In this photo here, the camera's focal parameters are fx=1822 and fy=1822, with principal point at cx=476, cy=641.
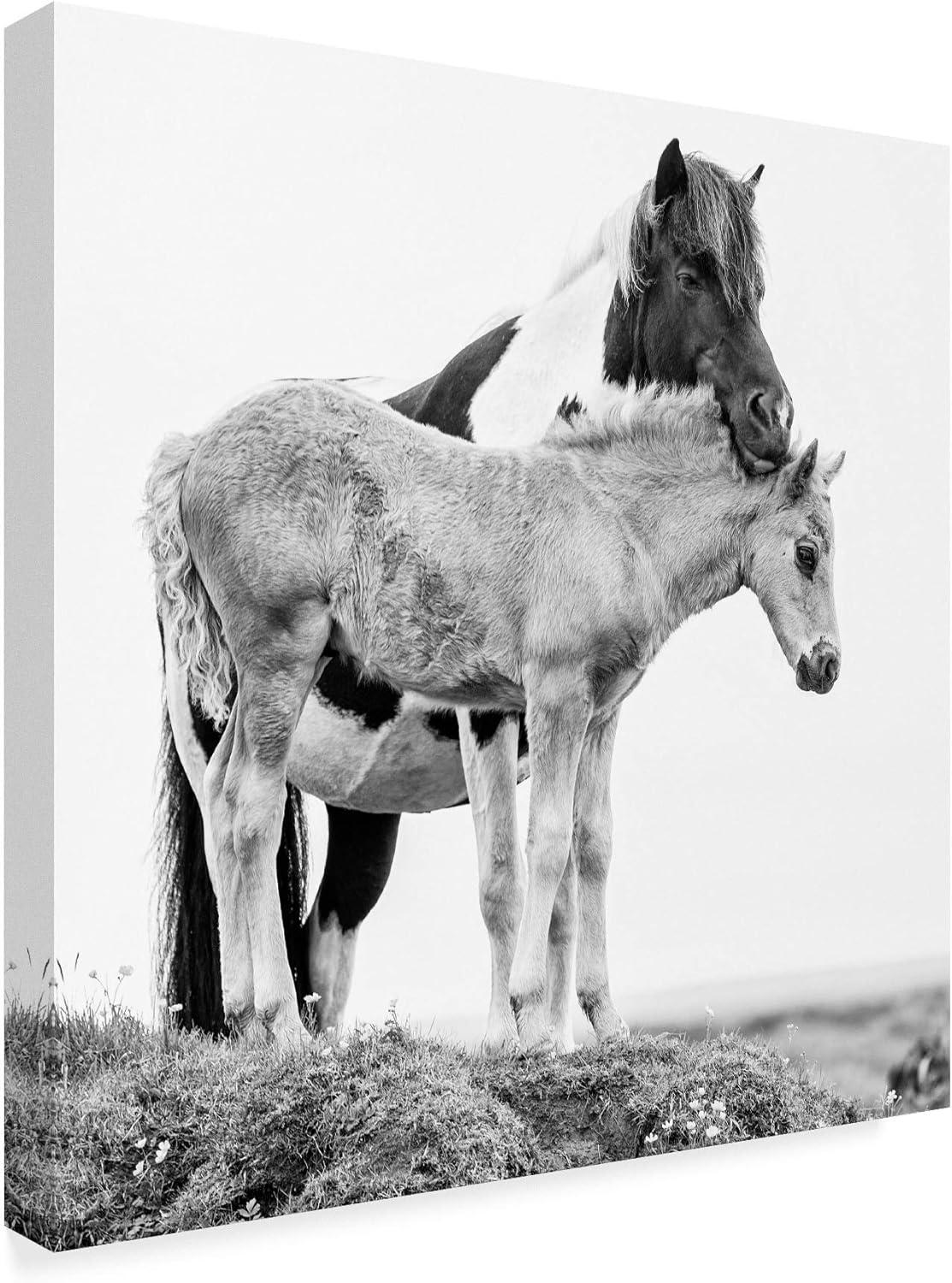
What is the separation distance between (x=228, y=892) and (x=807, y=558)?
1810 mm

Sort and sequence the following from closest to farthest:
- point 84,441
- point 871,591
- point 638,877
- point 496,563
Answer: point 84,441, point 496,563, point 638,877, point 871,591

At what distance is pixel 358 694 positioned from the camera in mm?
4836

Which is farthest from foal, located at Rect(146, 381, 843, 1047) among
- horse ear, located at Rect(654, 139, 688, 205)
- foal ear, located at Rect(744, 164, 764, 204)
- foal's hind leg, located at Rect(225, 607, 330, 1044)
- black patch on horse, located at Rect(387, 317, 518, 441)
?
foal ear, located at Rect(744, 164, 764, 204)

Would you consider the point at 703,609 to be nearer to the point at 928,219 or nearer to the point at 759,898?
the point at 759,898

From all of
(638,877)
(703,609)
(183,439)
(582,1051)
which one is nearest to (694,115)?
(703,609)

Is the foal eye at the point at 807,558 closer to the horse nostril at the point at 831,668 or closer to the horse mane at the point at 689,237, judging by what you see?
the horse nostril at the point at 831,668

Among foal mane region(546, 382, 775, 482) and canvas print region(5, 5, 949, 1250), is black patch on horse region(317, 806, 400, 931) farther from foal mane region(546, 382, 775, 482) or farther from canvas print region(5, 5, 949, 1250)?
foal mane region(546, 382, 775, 482)

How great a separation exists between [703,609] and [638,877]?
0.83 m

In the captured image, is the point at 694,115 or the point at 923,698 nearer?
the point at 694,115

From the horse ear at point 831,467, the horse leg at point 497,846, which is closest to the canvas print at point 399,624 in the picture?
the horse leg at point 497,846

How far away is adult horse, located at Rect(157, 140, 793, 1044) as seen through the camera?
4.82 m

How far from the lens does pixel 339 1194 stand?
14.8ft

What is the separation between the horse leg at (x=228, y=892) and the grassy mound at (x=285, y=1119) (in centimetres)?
11

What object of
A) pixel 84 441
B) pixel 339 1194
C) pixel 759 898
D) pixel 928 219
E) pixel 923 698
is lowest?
pixel 339 1194
